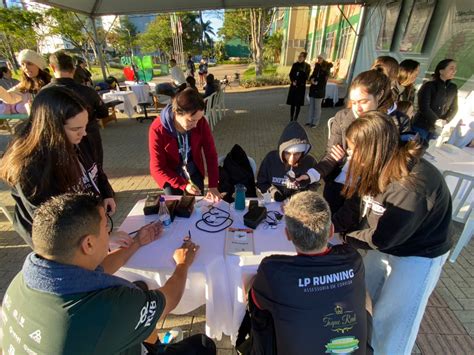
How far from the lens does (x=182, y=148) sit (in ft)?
8.20

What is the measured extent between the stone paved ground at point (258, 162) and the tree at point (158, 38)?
32159 mm

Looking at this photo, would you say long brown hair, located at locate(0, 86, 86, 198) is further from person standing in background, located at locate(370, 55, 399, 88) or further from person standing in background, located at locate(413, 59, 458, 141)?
person standing in background, located at locate(413, 59, 458, 141)

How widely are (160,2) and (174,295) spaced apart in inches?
315

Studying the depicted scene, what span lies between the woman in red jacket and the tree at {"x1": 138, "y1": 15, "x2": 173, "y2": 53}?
39773mm

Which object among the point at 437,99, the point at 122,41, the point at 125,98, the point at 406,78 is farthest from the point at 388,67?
the point at 122,41

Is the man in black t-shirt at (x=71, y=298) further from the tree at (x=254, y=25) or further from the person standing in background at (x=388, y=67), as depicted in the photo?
the tree at (x=254, y=25)

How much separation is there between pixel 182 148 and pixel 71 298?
69.1 inches

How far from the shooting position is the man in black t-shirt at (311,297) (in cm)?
112

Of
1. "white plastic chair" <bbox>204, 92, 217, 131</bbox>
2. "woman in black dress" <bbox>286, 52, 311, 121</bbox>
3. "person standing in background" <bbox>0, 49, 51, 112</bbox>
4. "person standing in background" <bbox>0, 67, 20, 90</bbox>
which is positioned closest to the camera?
"person standing in background" <bbox>0, 49, 51, 112</bbox>

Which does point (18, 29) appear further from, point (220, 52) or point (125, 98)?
point (220, 52)

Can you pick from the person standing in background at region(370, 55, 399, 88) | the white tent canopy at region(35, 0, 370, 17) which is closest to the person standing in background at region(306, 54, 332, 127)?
the white tent canopy at region(35, 0, 370, 17)

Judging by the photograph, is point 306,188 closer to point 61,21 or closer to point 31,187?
point 31,187

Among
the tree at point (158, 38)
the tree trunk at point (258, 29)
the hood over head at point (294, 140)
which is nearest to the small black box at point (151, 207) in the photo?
the hood over head at point (294, 140)

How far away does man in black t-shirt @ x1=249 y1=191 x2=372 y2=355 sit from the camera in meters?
1.12
